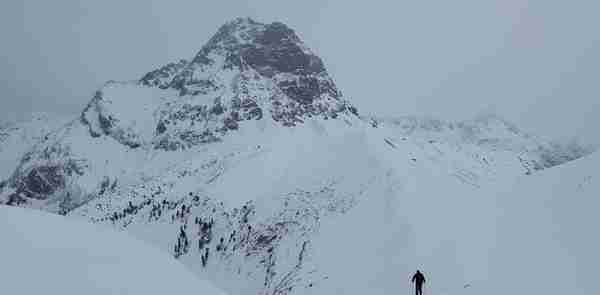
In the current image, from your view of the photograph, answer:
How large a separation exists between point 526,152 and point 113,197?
176 meters

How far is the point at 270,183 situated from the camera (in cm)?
5112

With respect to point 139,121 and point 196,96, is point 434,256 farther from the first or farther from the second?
point 139,121

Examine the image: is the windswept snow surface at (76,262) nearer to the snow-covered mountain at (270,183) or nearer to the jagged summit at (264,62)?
the snow-covered mountain at (270,183)

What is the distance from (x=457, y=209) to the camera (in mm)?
30000

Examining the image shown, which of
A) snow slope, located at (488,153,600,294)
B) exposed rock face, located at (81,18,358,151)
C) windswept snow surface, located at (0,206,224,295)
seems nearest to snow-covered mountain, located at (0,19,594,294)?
exposed rock face, located at (81,18,358,151)

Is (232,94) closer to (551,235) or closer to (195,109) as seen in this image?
(195,109)

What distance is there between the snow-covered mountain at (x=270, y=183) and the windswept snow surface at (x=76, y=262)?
48.9 ft

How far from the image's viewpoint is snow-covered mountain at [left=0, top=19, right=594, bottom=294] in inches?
998

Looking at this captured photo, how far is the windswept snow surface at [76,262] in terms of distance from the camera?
5.55 meters

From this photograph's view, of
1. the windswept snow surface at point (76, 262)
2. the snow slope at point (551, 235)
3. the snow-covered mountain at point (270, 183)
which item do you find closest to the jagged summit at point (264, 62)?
the snow-covered mountain at point (270, 183)

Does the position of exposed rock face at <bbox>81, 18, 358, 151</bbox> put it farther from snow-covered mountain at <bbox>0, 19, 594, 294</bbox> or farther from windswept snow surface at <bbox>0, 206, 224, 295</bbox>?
windswept snow surface at <bbox>0, 206, 224, 295</bbox>

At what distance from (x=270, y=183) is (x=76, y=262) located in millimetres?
44894

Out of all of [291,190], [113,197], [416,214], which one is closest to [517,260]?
[416,214]

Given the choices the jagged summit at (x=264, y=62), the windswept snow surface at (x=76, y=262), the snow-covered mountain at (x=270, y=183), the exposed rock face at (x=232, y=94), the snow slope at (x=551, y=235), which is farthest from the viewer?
the jagged summit at (x=264, y=62)
